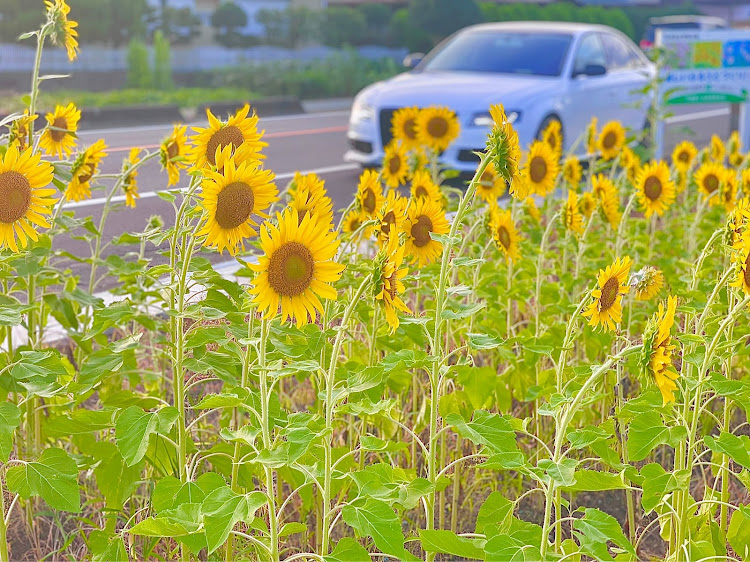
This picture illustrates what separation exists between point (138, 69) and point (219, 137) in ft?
53.4

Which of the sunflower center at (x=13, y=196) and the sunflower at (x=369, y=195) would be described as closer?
the sunflower center at (x=13, y=196)

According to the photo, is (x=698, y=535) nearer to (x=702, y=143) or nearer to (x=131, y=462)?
(x=131, y=462)

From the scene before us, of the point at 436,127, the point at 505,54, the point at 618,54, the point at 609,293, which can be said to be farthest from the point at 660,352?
the point at 618,54

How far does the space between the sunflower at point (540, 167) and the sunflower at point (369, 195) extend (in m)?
1.02

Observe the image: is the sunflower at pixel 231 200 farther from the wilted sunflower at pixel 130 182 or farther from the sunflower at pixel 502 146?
the wilted sunflower at pixel 130 182

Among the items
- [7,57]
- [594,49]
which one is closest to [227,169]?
[594,49]

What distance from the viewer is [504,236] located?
337 centimetres

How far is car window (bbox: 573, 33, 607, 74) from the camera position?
9.99 m

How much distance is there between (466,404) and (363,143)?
22.1 ft

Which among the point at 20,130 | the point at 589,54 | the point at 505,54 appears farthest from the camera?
the point at 589,54

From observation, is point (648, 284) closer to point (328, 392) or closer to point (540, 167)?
point (328, 392)

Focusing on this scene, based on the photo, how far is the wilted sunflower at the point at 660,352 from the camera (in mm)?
1956

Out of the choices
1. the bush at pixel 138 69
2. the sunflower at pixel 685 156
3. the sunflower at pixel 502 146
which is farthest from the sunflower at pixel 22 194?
the bush at pixel 138 69

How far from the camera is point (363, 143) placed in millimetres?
9578
